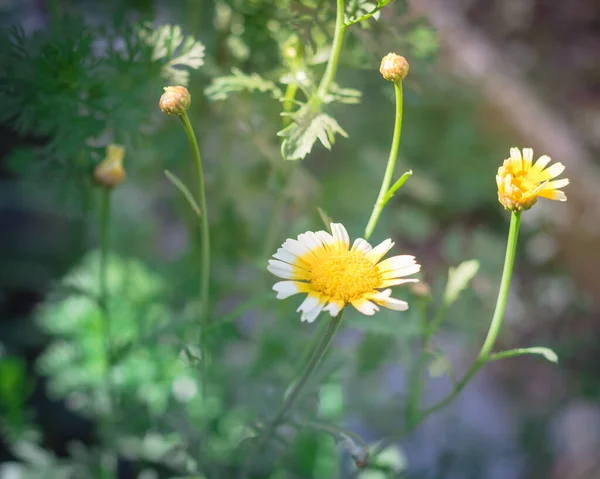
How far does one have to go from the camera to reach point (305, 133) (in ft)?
1.68

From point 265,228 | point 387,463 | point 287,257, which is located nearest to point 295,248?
point 287,257

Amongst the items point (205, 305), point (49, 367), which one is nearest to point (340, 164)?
point (49, 367)

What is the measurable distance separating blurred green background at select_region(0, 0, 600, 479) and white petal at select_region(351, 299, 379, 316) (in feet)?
0.43

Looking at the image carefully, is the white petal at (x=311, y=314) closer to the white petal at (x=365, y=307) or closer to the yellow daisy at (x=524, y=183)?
the white petal at (x=365, y=307)

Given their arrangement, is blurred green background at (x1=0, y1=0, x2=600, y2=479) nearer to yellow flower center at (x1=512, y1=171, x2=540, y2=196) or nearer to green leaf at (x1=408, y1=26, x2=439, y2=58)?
green leaf at (x1=408, y1=26, x2=439, y2=58)

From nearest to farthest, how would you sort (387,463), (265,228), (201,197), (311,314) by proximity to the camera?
1. (311,314)
2. (201,197)
3. (387,463)
4. (265,228)

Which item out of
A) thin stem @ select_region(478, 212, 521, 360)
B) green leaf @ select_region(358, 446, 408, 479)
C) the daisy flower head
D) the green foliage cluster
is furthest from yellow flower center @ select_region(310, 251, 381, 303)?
green leaf @ select_region(358, 446, 408, 479)

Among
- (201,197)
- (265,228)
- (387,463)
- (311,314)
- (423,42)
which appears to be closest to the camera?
(311,314)

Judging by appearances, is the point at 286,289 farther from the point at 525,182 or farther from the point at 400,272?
the point at 525,182

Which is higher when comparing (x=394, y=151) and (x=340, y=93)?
(x=340, y=93)

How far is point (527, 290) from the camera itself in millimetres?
1372

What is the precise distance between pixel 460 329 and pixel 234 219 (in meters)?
0.39

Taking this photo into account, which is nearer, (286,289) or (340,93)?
(286,289)

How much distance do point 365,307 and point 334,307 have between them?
2 centimetres
